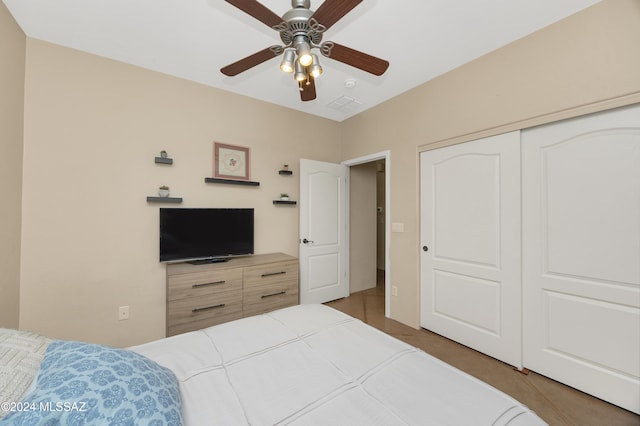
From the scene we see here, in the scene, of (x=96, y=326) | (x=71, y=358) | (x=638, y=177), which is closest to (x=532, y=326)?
(x=638, y=177)

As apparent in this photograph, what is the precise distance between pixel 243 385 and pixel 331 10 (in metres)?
1.70

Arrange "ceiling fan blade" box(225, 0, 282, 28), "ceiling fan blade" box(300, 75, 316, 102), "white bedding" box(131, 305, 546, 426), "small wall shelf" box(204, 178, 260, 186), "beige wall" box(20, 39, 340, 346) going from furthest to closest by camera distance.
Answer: "small wall shelf" box(204, 178, 260, 186) < "beige wall" box(20, 39, 340, 346) < "ceiling fan blade" box(300, 75, 316, 102) < "ceiling fan blade" box(225, 0, 282, 28) < "white bedding" box(131, 305, 546, 426)

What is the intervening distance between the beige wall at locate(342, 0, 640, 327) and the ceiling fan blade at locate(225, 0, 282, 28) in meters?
1.94

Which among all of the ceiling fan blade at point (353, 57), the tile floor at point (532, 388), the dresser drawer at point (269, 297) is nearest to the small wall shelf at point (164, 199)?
the dresser drawer at point (269, 297)

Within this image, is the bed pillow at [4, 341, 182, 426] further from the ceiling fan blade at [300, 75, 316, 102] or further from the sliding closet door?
the sliding closet door

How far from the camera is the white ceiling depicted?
5.57 feet

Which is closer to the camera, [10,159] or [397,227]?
[10,159]

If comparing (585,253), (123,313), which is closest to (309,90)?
(585,253)

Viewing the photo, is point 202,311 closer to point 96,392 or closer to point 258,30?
point 96,392

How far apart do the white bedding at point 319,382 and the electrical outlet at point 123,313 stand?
4.78ft

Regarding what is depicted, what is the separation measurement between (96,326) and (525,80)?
13.9ft

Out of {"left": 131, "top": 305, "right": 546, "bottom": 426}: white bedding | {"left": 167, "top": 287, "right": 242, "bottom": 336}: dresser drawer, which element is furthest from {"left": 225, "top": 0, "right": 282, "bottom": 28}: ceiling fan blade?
{"left": 167, "top": 287, "right": 242, "bottom": 336}: dresser drawer

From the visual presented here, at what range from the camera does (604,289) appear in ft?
5.46

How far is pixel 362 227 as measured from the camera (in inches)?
159
